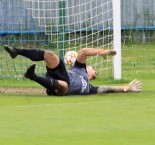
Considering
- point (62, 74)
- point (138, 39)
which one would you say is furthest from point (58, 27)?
point (62, 74)

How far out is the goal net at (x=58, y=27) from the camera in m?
19.0

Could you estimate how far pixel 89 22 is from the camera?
1939 centimetres

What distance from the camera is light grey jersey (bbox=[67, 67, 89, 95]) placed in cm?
1373

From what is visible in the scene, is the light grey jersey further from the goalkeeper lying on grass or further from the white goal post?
the white goal post

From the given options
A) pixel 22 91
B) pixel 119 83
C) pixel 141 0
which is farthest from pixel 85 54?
pixel 141 0
